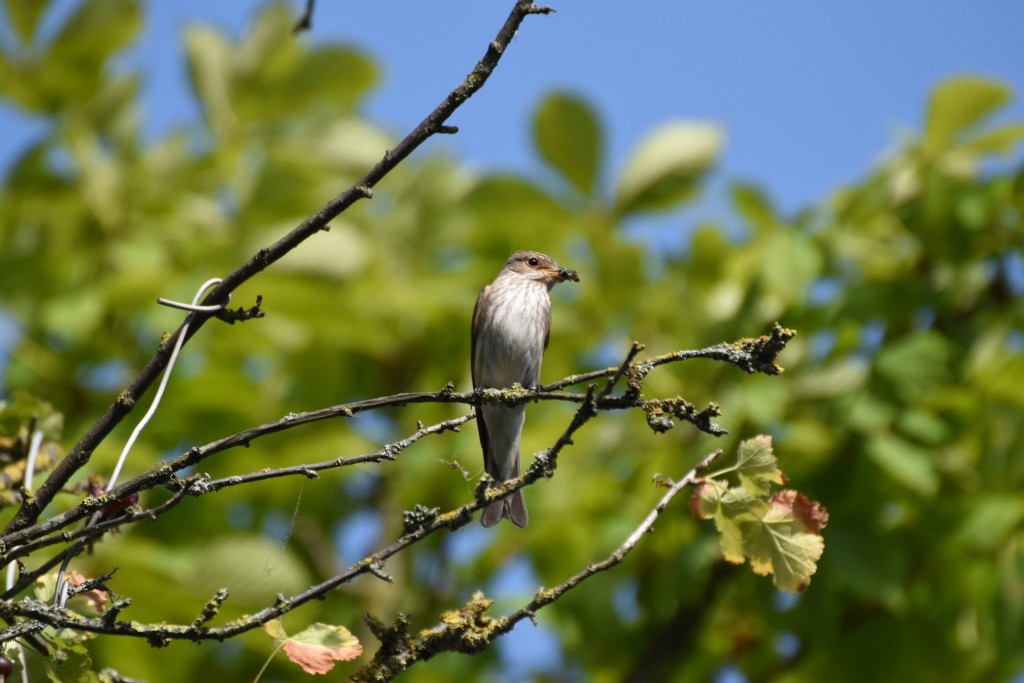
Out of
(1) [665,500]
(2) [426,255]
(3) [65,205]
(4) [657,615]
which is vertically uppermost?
(3) [65,205]

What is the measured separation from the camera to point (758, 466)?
2.21 m

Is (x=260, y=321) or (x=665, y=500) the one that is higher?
(x=260, y=321)

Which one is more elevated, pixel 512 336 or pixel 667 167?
pixel 667 167

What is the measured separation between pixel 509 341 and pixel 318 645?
3.22 metres

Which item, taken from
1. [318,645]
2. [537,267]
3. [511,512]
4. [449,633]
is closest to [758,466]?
[449,633]

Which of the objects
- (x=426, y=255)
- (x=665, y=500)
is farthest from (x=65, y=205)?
(x=665, y=500)

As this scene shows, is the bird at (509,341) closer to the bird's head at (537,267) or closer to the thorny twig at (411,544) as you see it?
the bird's head at (537,267)

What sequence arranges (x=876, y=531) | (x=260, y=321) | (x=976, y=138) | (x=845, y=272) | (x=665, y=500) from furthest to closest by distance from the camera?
(x=260, y=321)
(x=845, y=272)
(x=976, y=138)
(x=876, y=531)
(x=665, y=500)

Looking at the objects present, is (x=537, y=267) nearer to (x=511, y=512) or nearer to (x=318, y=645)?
(x=511, y=512)

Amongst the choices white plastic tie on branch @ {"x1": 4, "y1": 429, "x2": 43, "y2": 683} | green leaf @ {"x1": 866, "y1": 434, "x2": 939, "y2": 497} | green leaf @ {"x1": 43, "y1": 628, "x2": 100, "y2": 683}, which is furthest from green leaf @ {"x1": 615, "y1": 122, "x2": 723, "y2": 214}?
green leaf @ {"x1": 43, "y1": 628, "x2": 100, "y2": 683}

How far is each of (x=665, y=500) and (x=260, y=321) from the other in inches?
190

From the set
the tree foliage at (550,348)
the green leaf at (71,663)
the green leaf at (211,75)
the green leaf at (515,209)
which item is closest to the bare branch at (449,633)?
the green leaf at (71,663)

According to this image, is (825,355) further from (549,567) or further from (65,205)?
(65,205)

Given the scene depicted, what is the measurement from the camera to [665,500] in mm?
2119
